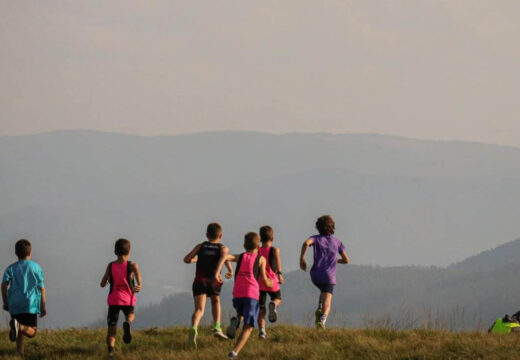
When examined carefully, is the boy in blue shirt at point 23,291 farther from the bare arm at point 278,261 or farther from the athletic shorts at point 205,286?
the bare arm at point 278,261

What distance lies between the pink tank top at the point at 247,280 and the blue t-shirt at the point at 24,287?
11.0ft

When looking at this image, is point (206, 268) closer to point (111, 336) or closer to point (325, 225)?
point (111, 336)

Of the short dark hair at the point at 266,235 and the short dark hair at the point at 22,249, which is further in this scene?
the short dark hair at the point at 266,235

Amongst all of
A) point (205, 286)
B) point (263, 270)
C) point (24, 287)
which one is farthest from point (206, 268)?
point (24, 287)

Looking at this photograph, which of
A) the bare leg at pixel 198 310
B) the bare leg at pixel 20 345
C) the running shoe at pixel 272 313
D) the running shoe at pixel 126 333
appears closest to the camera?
the running shoe at pixel 126 333

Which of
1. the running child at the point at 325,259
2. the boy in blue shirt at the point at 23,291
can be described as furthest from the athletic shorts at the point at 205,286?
the boy in blue shirt at the point at 23,291

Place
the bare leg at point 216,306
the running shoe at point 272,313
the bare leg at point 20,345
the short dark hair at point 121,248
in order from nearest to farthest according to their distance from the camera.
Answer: the short dark hair at point 121,248 → the running shoe at point 272,313 → the bare leg at point 216,306 → the bare leg at point 20,345

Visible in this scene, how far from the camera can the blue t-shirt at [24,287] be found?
15906 mm

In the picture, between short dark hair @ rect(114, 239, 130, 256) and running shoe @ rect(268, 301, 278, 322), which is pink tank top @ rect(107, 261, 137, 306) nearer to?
short dark hair @ rect(114, 239, 130, 256)

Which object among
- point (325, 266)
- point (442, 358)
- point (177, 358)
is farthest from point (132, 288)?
point (442, 358)

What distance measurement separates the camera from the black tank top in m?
15.8

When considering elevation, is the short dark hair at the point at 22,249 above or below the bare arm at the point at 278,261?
above

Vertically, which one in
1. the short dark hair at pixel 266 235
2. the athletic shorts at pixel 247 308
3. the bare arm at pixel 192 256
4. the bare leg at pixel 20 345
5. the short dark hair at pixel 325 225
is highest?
the short dark hair at pixel 325 225

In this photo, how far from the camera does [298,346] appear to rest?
15.3m
